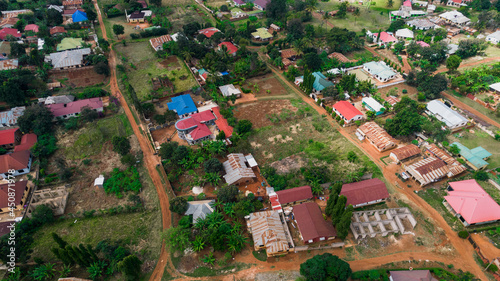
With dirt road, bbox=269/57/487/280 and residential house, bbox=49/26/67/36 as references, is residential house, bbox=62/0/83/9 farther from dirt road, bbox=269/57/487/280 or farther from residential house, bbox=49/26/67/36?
dirt road, bbox=269/57/487/280

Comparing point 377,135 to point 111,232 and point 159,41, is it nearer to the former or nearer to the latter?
point 111,232

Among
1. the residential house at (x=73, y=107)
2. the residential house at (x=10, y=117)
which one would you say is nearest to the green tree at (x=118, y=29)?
the residential house at (x=73, y=107)

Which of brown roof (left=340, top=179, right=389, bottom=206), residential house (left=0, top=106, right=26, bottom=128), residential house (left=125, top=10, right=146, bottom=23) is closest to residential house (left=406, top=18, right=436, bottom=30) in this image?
brown roof (left=340, top=179, right=389, bottom=206)

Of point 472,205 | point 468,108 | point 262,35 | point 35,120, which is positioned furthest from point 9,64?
point 468,108

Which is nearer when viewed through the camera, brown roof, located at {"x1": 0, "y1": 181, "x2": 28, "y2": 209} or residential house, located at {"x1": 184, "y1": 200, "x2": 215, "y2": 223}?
residential house, located at {"x1": 184, "y1": 200, "x2": 215, "y2": 223}

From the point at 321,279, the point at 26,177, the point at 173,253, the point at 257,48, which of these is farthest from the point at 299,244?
the point at 257,48

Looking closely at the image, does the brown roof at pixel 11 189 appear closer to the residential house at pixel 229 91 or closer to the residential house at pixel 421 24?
the residential house at pixel 229 91
